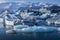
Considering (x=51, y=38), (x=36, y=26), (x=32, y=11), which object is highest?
(x=32, y=11)

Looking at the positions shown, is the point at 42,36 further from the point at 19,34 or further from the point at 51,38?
the point at 19,34

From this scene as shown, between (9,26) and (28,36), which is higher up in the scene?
(9,26)

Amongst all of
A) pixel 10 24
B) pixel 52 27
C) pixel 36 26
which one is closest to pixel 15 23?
pixel 10 24

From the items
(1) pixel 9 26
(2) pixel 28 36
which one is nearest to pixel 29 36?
(2) pixel 28 36

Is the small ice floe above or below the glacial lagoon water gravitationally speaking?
above

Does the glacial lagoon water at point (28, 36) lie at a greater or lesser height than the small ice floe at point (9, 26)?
lesser

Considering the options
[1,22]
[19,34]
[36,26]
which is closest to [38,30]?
[36,26]

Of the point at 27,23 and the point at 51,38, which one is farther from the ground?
the point at 27,23

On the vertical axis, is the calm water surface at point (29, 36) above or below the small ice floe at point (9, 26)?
below

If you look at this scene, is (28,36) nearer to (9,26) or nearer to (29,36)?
(29,36)

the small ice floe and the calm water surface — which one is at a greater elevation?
the small ice floe
